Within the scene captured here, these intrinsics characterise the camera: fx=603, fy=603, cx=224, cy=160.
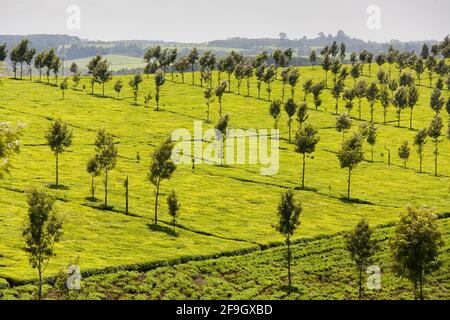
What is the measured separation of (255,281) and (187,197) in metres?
41.7

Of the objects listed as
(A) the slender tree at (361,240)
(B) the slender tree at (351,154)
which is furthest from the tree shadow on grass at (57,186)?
(A) the slender tree at (361,240)

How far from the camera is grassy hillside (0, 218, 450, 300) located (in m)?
74.3

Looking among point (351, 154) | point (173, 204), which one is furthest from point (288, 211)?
point (351, 154)

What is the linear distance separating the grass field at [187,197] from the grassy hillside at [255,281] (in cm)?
205

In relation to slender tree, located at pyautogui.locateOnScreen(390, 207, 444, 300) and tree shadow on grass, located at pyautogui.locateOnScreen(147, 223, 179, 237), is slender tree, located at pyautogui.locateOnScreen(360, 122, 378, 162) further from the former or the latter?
slender tree, located at pyautogui.locateOnScreen(390, 207, 444, 300)

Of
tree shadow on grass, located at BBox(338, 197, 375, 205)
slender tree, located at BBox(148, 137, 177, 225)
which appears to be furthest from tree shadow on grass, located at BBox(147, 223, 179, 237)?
tree shadow on grass, located at BBox(338, 197, 375, 205)

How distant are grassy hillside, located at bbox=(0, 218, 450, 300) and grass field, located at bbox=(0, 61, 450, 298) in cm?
205

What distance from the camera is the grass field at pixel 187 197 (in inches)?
3519

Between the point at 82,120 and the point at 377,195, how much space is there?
9581 cm

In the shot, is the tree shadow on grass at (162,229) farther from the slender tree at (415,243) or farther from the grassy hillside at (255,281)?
the slender tree at (415,243)

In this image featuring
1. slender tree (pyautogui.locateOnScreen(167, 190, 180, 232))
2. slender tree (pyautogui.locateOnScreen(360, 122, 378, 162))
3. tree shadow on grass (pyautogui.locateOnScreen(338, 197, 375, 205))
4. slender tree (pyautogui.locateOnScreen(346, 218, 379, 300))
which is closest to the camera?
slender tree (pyautogui.locateOnScreen(346, 218, 379, 300))

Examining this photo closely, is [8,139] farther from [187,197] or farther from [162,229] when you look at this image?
[187,197]

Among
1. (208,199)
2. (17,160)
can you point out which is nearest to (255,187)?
(208,199)

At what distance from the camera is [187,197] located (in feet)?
394
